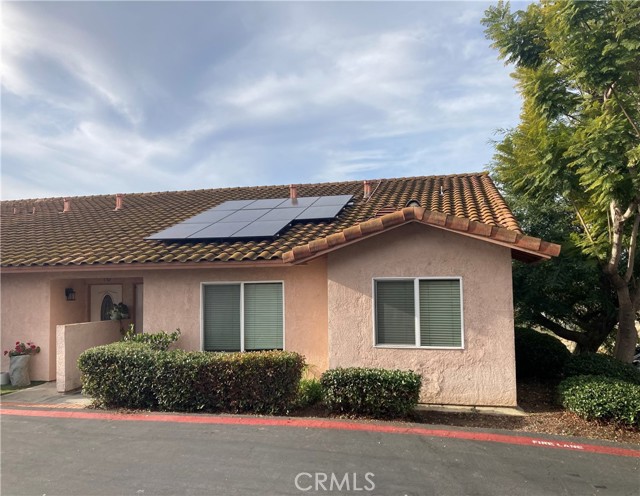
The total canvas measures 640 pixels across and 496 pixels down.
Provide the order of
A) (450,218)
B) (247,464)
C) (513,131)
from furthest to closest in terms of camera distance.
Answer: (513,131)
(450,218)
(247,464)

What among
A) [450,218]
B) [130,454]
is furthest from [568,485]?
[130,454]

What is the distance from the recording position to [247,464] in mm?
5020

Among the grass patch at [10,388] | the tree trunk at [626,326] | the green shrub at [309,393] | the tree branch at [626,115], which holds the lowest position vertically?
the grass patch at [10,388]

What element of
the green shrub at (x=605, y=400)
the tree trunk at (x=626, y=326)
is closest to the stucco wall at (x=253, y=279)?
the green shrub at (x=605, y=400)

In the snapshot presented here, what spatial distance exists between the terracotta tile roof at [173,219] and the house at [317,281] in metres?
0.07

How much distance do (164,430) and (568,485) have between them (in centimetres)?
523

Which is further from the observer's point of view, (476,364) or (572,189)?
(572,189)

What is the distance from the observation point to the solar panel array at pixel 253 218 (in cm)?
997

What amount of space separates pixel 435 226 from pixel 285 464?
Answer: 4.57 m

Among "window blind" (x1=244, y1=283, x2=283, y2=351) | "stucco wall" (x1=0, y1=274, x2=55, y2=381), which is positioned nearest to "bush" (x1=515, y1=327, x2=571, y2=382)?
"window blind" (x1=244, y1=283, x2=283, y2=351)

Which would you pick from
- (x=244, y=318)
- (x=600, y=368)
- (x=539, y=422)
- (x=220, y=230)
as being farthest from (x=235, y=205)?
(x=600, y=368)

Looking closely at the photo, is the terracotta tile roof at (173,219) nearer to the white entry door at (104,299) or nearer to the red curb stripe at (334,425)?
the white entry door at (104,299)

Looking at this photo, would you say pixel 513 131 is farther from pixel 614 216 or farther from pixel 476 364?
pixel 476 364

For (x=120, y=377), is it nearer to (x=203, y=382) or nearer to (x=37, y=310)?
(x=203, y=382)
